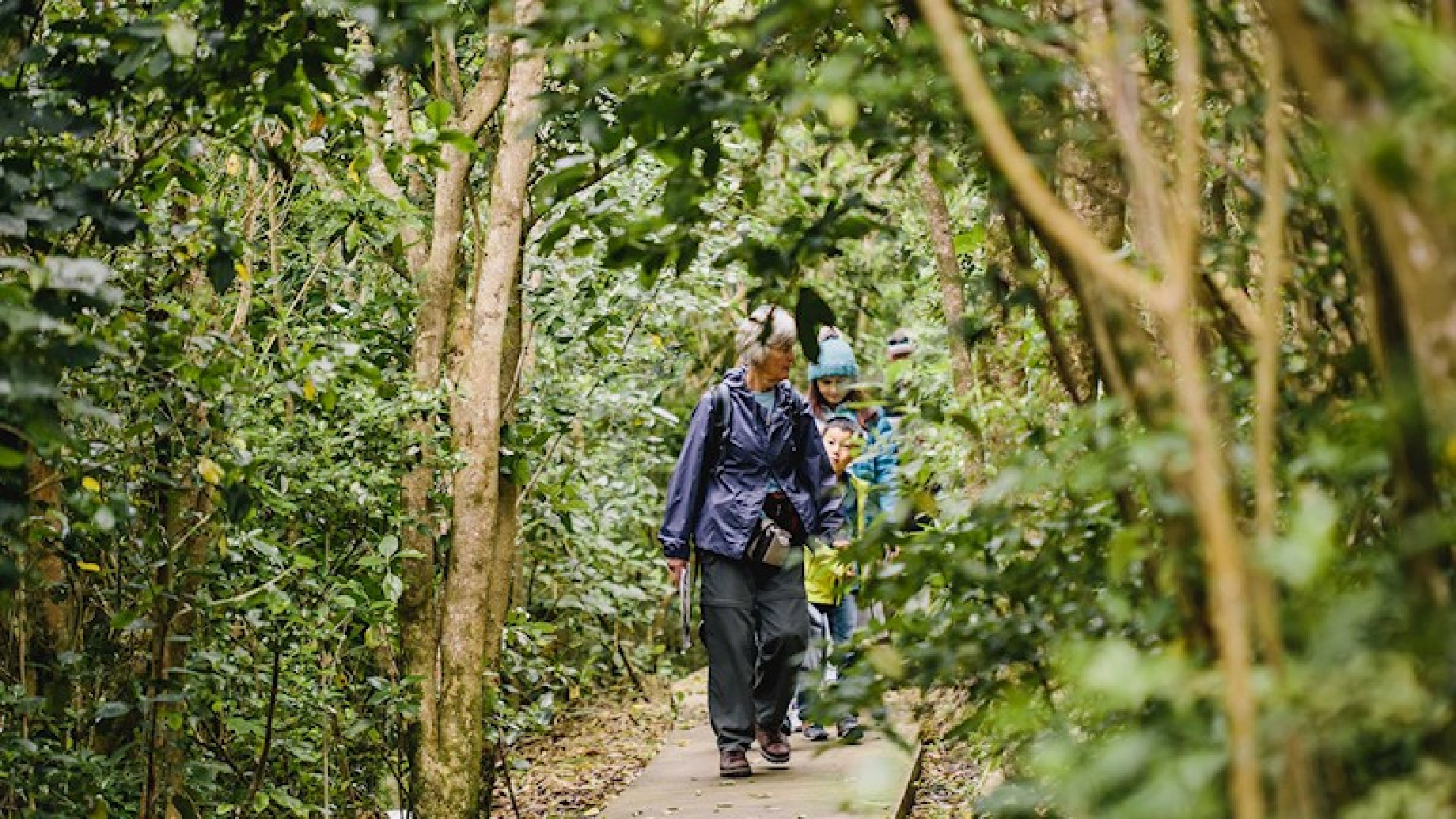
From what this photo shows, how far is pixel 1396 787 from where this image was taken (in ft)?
5.32

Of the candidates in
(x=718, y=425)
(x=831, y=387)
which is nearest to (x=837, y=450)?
(x=831, y=387)

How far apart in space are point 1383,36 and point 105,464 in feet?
10.6

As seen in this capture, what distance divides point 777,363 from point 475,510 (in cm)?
191

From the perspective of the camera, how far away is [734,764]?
24.1ft

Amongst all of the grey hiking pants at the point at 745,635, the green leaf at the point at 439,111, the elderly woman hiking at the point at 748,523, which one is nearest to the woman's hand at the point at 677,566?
the elderly woman hiking at the point at 748,523

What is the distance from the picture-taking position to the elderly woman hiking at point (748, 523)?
23.7ft

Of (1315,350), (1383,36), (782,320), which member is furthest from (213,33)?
(782,320)

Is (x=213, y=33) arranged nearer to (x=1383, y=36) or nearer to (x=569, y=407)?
(x=1383, y=36)

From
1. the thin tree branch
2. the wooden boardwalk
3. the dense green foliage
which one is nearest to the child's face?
the wooden boardwalk

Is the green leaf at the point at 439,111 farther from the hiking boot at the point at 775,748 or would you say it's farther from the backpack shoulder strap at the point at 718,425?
the hiking boot at the point at 775,748

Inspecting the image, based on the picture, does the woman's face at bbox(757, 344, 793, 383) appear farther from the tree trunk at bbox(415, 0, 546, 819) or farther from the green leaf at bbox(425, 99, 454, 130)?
the green leaf at bbox(425, 99, 454, 130)

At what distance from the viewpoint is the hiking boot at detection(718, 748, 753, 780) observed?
734 centimetres

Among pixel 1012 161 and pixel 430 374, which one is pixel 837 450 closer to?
pixel 430 374

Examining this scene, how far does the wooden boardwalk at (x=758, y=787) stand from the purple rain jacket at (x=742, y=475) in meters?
1.01
